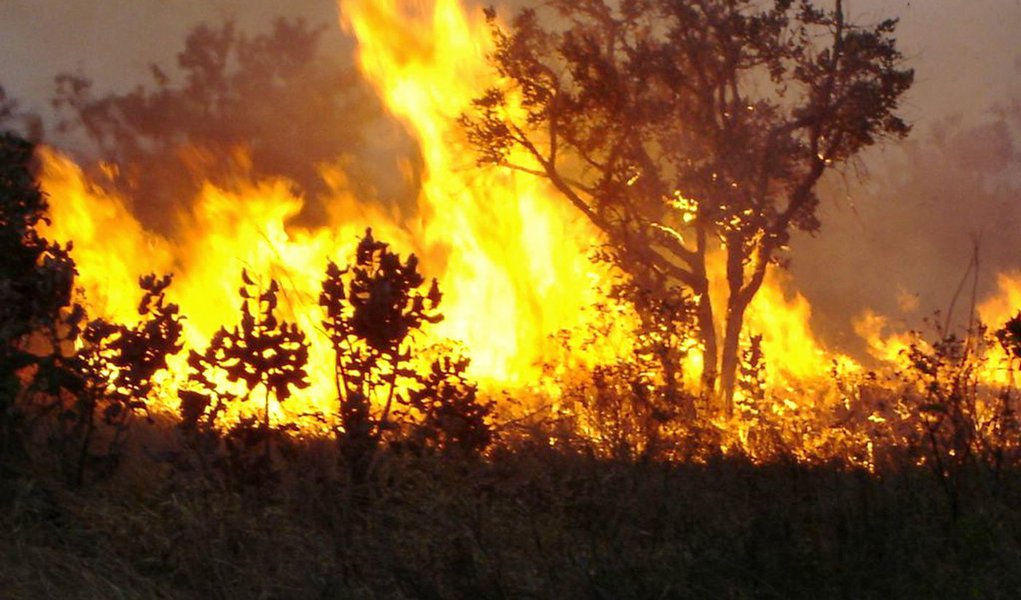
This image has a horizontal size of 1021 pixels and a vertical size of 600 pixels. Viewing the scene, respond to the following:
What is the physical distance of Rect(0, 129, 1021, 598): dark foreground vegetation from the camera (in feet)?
18.6

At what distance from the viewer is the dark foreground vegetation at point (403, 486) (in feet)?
18.6

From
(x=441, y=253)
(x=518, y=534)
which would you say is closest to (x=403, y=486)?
(x=518, y=534)

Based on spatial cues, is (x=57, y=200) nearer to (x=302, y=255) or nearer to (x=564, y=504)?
(x=302, y=255)

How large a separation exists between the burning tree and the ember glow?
1.75ft

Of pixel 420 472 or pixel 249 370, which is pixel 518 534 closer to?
pixel 420 472

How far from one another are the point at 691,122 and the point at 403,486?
36.2ft

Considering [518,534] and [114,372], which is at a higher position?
[114,372]

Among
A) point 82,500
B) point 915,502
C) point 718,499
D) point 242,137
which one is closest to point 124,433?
point 82,500

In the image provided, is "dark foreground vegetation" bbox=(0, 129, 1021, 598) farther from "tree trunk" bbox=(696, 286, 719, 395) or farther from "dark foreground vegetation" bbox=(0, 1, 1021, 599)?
"tree trunk" bbox=(696, 286, 719, 395)

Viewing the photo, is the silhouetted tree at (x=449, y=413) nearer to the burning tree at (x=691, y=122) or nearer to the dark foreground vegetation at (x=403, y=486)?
the dark foreground vegetation at (x=403, y=486)

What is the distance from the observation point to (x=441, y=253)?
1438 cm

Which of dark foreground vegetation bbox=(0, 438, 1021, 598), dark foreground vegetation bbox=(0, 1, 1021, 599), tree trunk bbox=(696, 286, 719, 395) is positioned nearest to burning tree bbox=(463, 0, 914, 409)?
tree trunk bbox=(696, 286, 719, 395)

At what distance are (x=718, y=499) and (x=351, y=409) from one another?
2232mm

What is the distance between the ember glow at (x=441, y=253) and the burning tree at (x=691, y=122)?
534mm
